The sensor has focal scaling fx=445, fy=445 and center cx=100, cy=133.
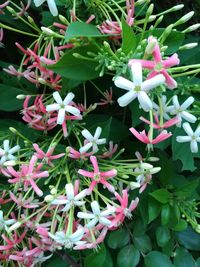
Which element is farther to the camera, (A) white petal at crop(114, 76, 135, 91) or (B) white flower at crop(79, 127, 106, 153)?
(B) white flower at crop(79, 127, 106, 153)

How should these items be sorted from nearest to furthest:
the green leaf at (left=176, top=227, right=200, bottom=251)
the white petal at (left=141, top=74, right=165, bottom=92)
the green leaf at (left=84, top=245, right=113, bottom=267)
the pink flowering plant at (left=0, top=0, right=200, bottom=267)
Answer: the white petal at (left=141, top=74, right=165, bottom=92) → the pink flowering plant at (left=0, top=0, right=200, bottom=267) → the green leaf at (left=84, top=245, right=113, bottom=267) → the green leaf at (left=176, top=227, right=200, bottom=251)

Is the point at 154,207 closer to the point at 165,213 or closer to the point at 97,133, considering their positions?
the point at 165,213

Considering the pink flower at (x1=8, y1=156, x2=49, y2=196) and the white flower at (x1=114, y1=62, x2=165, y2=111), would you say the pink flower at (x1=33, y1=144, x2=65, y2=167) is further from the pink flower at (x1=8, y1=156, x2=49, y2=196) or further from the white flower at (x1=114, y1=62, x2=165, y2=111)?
the white flower at (x1=114, y1=62, x2=165, y2=111)

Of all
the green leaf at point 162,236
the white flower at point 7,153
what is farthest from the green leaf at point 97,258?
the white flower at point 7,153

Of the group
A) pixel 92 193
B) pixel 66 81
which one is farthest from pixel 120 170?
pixel 66 81

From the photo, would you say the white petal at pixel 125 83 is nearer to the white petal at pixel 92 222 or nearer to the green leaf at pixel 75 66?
the green leaf at pixel 75 66

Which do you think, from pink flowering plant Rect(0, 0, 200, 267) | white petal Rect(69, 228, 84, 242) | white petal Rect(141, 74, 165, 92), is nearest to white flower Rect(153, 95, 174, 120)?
pink flowering plant Rect(0, 0, 200, 267)

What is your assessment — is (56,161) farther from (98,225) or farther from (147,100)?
(147,100)
